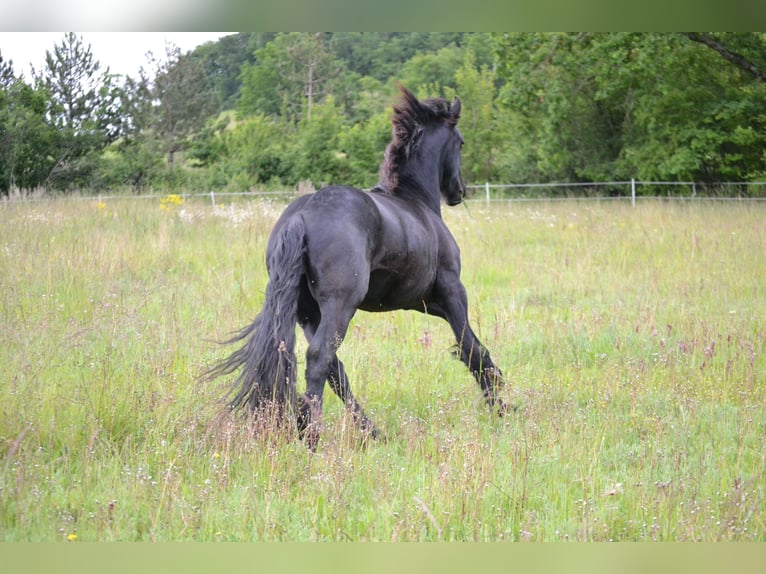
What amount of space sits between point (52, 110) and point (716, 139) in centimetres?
2037

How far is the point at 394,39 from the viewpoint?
1190 inches

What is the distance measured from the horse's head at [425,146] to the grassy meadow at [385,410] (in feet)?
3.58

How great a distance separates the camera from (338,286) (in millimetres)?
3984

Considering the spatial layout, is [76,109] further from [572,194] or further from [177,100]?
[572,194]

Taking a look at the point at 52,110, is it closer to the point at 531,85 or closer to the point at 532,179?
the point at 531,85

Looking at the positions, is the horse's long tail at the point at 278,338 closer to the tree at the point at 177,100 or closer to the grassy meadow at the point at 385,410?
the grassy meadow at the point at 385,410

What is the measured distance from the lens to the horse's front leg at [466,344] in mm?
4969

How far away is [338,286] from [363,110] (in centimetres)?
2688

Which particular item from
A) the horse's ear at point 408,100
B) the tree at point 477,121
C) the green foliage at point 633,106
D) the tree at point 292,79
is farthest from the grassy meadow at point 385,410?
the tree at point 477,121

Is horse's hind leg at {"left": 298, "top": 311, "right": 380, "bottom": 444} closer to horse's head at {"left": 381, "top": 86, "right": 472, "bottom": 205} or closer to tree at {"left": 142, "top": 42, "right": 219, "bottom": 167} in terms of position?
horse's head at {"left": 381, "top": 86, "right": 472, "bottom": 205}

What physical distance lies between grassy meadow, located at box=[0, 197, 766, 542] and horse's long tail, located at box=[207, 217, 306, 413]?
24cm

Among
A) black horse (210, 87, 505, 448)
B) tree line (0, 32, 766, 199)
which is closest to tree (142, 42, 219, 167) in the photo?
tree line (0, 32, 766, 199)

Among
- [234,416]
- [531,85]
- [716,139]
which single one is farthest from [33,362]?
[716,139]

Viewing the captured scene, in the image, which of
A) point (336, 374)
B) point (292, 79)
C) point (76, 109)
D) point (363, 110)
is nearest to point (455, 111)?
point (336, 374)
